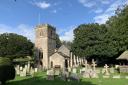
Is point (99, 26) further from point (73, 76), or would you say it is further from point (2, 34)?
point (73, 76)

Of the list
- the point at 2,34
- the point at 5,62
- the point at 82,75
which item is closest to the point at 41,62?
the point at 2,34

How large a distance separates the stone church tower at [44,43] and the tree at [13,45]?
127 inches

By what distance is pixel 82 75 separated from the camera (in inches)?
1362

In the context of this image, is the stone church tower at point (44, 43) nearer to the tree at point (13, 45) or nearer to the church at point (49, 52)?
the church at point (49, 52)

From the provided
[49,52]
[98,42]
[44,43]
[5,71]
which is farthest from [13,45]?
[5,71]

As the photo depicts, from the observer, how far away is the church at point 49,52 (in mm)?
76188

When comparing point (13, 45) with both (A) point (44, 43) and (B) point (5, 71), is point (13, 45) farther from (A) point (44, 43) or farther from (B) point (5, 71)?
(B) point (5, 71)

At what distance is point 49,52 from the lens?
81750 millimetres

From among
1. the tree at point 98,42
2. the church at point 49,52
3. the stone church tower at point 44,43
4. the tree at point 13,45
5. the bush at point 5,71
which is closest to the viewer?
the bush at point 5,71

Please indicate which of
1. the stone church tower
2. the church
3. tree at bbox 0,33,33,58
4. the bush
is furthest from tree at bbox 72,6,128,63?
the bush

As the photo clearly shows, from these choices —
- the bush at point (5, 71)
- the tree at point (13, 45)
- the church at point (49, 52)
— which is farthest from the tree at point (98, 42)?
the bush at point (5, 71)

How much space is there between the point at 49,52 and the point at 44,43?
10.1 feet

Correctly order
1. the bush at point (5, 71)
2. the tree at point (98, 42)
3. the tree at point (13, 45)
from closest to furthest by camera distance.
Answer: the bush at point (5, 71) → the tree at point (98, 42) → the tree at point (13, 45)

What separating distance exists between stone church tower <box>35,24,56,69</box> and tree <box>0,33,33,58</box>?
3.24 meters
